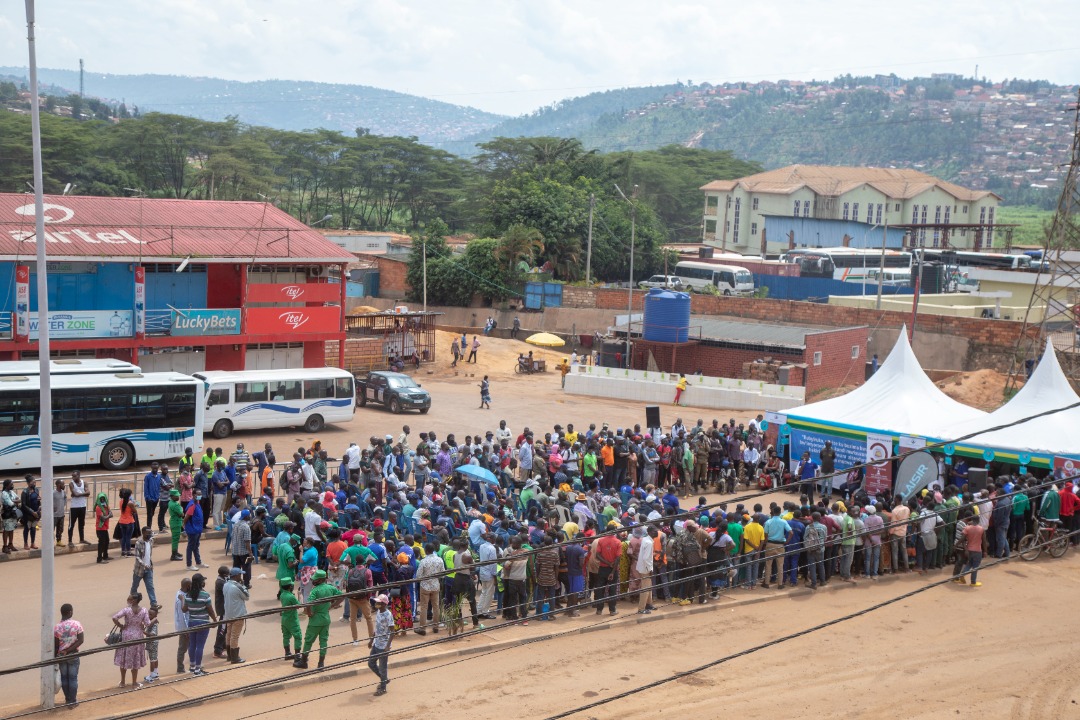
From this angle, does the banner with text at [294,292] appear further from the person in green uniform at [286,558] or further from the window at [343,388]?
the person in green uniform at [286,558]

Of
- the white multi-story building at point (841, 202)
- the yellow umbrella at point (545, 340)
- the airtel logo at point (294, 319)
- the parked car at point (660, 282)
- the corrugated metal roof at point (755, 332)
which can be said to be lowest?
the yellow umbrella at point (545, 340)

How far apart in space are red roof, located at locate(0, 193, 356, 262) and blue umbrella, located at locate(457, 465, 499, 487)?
1449cm

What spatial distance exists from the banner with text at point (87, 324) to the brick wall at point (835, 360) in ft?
70.4

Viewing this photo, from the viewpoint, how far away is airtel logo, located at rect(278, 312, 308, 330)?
32.2 meters

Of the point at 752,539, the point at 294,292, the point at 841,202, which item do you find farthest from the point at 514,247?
the point at 841,202

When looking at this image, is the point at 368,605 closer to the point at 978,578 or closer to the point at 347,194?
the point at 978,578

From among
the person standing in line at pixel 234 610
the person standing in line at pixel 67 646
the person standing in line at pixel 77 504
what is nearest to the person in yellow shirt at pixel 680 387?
the person standing in line at pixel 77 504

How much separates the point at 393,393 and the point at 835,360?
15979mm

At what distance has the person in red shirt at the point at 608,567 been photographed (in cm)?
1520

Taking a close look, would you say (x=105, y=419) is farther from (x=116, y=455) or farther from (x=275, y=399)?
(x=275, y=399)

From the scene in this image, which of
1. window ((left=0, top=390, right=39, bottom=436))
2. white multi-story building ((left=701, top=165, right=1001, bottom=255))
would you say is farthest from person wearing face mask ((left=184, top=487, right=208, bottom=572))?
white multi-story building ((left=701, top=165, right=1001, bottom=255))

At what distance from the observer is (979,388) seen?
3706cm

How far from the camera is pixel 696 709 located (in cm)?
1262

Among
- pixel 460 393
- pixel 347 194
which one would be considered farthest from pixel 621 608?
pixel 347 194
